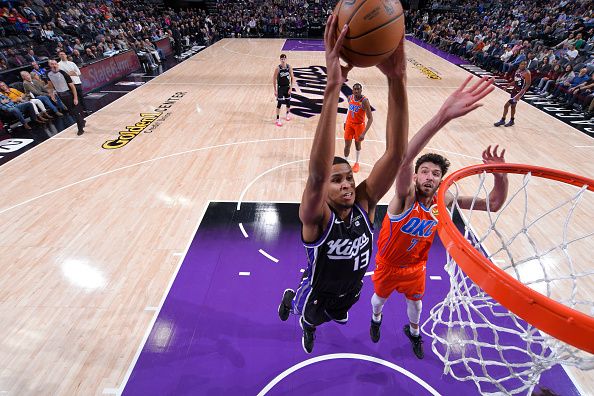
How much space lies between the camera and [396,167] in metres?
2.06

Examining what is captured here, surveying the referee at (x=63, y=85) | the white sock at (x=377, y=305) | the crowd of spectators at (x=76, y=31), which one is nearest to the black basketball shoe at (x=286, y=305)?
the white sock at (x=377, y=305)

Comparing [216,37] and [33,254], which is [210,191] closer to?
[33,254]

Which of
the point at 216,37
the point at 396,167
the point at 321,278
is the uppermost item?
the point at 396,167

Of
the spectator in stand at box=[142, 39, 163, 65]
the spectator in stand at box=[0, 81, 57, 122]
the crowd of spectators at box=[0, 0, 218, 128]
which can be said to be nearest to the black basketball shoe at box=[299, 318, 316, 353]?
the crowd of spectators at box=[0, 0, 218, 128]

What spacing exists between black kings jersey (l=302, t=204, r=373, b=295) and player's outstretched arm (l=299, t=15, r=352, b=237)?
Result: 32 centimetres

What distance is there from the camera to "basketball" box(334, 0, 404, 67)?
162 centimetres

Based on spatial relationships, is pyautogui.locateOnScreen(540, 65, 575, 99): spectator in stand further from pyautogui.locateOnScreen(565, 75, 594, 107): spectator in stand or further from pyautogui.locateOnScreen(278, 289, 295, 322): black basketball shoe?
pyautogui.locateOnScreen(278, 289, 295, 322): black basketball shoe

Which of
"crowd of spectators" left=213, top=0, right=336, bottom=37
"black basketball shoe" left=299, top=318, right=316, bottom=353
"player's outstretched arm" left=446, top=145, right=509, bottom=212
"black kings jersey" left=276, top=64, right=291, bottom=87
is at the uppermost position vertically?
"player's outstretched arm" left=446, top=145, right=509, bottom=212

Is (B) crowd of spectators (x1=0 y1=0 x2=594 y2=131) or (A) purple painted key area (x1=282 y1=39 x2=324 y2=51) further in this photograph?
(A) purple painted key area (x1=282 y1=39 x2=324 y2=51)

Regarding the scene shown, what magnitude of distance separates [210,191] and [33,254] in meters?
2.56

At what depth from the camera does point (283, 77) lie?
8438 mm

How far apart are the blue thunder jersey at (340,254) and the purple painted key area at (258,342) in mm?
1116

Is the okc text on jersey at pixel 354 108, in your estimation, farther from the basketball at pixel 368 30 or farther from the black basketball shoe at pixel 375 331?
the basketball at pixel 368 30

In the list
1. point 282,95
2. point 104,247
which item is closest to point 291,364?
point 104,247
